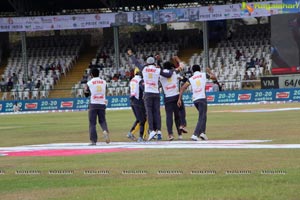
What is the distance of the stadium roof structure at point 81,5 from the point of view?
205ft

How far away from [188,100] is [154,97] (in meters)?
28.2

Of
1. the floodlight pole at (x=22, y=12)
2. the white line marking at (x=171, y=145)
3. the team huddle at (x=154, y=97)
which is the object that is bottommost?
the white line marking at (x=171, y=145)

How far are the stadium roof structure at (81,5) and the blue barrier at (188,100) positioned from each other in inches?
456

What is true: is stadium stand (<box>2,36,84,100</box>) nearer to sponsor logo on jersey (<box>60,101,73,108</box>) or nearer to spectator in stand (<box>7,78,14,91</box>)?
spectator in stand (<box>7,78,14,91</box>)

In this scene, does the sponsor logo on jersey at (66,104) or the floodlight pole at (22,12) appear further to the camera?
the floodlight pole at (22,12)

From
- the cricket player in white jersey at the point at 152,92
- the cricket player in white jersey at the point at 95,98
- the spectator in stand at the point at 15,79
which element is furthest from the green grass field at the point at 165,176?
the spectator in stand at the point at 15,79

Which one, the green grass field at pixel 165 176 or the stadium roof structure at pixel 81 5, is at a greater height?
the stadium roof structure at pixel 81 5

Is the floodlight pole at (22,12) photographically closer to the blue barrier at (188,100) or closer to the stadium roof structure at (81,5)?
the stadium roof structure at (81,5)

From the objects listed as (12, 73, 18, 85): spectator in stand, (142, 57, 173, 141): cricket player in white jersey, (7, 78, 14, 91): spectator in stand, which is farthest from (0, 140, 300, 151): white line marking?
(12, 73, 18, 85): spectator in stand

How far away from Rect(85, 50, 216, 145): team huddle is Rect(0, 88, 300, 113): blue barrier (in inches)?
1024

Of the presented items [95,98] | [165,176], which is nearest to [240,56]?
[95,98]

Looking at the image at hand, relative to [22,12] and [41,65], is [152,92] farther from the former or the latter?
[41,65]

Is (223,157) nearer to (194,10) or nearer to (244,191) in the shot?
(244,191)

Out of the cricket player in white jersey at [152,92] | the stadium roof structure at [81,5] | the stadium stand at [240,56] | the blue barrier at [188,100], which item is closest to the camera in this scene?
the cricket player in white jersey at [152,92]
